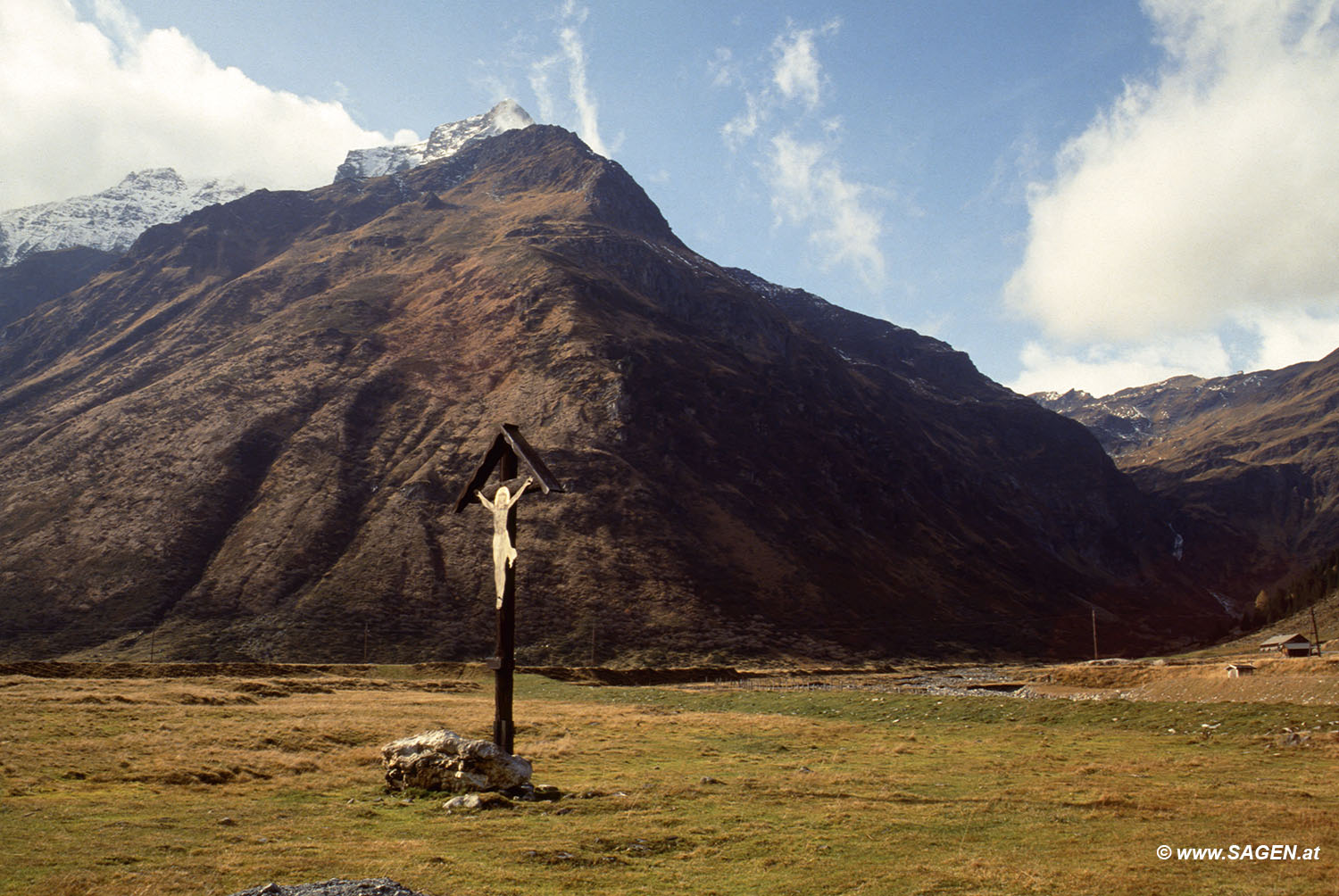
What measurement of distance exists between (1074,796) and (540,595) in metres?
104

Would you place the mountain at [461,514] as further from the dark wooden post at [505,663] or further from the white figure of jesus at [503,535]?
the white figure of jesus at [503,535]

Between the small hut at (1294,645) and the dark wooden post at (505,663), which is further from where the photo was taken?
the small hut at (1294,645)

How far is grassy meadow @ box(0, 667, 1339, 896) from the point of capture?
12.6m

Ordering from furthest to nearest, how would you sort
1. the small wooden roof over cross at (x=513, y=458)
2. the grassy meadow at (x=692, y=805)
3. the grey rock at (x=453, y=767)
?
the small wooden roof over cross at (x=513, y=458) < the grey rock at (x=453, y=767) < the grassy meadow at (x=692, y=805)

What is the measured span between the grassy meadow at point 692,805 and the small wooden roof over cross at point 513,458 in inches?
262

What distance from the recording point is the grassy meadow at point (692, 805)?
41.3 feet

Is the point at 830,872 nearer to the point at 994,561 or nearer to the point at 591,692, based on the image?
the point at 591,692

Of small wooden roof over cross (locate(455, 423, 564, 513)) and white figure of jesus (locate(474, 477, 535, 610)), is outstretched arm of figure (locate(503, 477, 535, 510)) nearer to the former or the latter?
white figure of jesus (locate(474, 477, 535, 610))

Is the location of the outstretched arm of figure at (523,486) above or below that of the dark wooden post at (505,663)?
above

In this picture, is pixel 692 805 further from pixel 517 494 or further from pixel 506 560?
pixel 517 494

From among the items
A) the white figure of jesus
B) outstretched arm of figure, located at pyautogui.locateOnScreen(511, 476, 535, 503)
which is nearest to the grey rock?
the white figure of jesus

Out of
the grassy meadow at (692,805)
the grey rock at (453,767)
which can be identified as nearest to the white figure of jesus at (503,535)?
the grey rock at (453,767)

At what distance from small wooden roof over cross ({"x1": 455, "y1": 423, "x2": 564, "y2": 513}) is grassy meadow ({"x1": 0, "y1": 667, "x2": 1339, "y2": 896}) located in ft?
21.8

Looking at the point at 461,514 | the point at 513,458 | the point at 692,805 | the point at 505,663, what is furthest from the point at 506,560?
the point at 461,514
